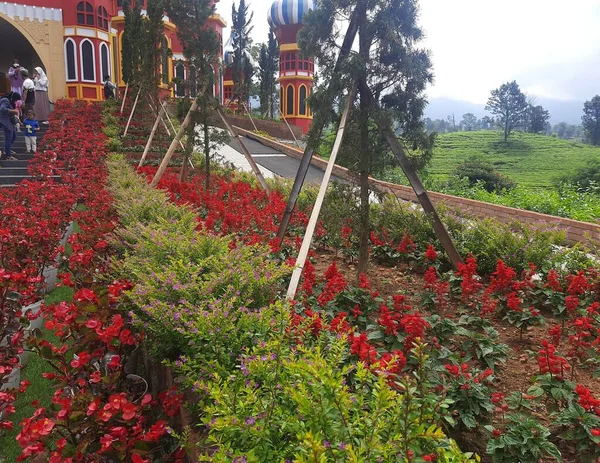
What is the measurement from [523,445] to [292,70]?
29.7 metres

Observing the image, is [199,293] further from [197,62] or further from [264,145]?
[264,145]

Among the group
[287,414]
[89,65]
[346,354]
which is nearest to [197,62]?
[346,354]

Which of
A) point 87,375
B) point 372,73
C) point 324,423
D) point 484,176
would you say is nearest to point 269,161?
point 484,176

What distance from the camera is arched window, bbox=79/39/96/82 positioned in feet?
69.9

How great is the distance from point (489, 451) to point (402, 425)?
0.94 metres

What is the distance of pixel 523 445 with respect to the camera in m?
2.20

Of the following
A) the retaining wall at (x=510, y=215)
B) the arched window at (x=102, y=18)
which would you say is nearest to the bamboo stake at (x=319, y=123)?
the retaining wall at (x=510, y=215)

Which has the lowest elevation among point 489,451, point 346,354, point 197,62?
point 489,451

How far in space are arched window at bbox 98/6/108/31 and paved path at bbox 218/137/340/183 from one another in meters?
8.04

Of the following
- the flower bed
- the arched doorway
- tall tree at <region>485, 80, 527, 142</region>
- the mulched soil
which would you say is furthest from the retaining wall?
tall tree at <region>485, 80, 527, 142</region>

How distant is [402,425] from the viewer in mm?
1569

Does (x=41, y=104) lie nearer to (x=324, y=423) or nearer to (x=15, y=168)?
(x=15, y=168)

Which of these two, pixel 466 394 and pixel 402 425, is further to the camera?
pixel 466 394

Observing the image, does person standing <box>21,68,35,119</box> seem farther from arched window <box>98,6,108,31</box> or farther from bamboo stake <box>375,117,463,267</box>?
bamboo stake <box>375,117,463,267</box>
